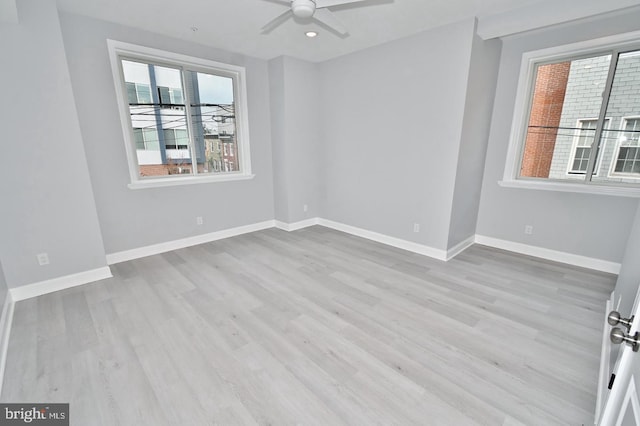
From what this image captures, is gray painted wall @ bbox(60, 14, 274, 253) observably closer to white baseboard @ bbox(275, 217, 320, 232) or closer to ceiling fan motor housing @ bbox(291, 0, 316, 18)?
white baseboard @ bbox(275, 217, 320, 232)

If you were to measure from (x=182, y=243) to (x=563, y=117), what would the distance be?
5052 mm

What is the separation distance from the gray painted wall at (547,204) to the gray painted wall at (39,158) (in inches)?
184

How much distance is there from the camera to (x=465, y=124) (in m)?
3.04

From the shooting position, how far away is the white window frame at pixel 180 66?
2988 mm

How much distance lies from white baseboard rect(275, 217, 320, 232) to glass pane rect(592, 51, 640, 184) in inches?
150

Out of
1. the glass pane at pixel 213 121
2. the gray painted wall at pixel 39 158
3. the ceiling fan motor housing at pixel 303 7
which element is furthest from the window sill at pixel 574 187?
the gray painted wall at pixel 39 158

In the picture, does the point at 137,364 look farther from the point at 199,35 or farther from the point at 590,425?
the point at 199,35

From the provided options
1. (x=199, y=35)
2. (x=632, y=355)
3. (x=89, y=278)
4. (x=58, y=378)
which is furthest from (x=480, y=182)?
(x=89, y=278)

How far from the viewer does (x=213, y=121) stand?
390 centimetres

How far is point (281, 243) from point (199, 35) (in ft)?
9.10

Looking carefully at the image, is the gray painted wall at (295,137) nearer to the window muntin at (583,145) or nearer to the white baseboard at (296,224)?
the white baseboard at (296,224)

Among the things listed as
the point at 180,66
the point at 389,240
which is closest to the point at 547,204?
the point at 389,240

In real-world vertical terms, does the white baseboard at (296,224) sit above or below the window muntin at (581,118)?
below

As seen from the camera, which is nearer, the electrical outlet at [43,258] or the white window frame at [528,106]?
the electrical outlet at [43,258]
